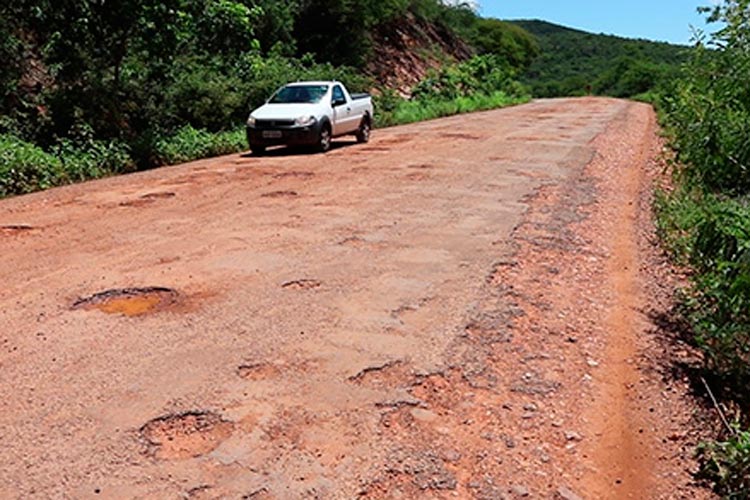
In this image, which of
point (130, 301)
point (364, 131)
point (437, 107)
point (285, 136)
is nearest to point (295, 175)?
point (285, 136)

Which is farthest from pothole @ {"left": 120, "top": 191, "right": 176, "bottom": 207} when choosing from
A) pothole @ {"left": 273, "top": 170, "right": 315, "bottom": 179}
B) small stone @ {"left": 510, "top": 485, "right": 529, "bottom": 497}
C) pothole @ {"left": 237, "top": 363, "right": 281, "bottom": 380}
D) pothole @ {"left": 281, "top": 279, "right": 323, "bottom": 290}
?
small stone @ {"left": 510, "top": 485, "right": 529, "bottom": 497}

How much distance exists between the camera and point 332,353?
4852mm

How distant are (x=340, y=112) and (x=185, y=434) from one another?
13741mm

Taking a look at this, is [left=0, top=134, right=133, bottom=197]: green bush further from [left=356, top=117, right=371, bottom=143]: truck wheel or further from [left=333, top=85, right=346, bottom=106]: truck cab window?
[left=356, top=117, right=371, bottom=143]: truck wheel

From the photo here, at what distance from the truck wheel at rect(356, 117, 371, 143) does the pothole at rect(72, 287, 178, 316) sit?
12.7m

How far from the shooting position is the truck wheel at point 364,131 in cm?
1833

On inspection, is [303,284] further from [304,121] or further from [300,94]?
[300,94]

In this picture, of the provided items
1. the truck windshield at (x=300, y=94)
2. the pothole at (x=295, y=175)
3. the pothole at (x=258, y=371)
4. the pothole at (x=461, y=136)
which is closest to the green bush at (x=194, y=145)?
A: the truck windshield at (x=300, y=94)

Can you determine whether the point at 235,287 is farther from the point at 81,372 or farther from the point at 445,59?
the point at 445,59

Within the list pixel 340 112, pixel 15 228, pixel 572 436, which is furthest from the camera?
pixel 340 112

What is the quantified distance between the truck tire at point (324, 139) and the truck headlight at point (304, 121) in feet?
1.10

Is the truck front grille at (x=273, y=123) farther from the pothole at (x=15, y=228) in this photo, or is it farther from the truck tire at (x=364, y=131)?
Result: the pothole at (x=15, y=228)

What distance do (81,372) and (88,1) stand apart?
12.4 metres

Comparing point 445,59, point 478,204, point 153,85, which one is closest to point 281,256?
point 478,204
